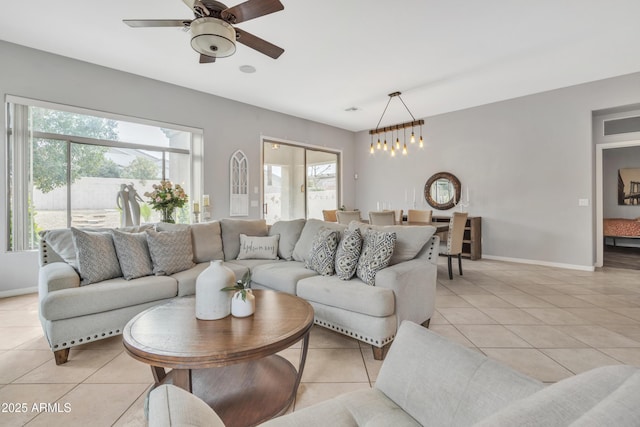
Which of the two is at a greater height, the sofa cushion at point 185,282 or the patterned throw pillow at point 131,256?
the patterned throw pillow at point 131,256

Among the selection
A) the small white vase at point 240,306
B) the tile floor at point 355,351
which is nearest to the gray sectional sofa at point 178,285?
the tile floor at point 355,351

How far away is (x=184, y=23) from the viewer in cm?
234

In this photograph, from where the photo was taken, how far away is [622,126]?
15.8 feet

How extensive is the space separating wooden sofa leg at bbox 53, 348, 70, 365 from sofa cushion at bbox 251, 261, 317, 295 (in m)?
1.50

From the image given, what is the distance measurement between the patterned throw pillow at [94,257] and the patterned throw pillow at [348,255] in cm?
194

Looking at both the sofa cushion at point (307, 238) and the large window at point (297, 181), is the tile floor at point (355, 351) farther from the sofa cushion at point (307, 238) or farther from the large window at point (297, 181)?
the large window at point (297, 181)

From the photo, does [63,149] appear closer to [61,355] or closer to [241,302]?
[61,355]

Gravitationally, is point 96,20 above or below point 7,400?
above

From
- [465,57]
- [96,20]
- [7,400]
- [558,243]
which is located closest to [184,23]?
[96,20]

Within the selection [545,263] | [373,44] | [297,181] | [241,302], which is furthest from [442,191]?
[241,302]

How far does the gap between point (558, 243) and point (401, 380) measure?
551 centimetres

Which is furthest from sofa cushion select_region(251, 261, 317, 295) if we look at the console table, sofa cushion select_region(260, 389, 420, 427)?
the console table

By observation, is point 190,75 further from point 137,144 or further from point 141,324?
point 141,324

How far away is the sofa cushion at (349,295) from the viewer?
213 cm
